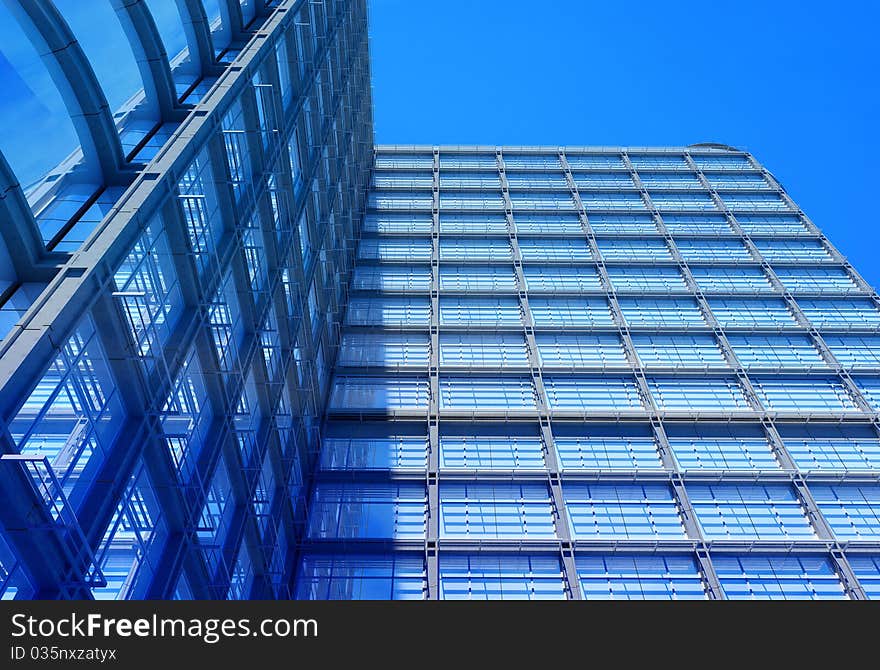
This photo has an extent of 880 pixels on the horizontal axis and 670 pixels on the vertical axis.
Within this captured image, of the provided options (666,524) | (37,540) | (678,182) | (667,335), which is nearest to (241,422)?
(37,540)

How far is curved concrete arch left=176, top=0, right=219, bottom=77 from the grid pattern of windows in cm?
1185

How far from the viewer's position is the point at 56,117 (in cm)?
1077

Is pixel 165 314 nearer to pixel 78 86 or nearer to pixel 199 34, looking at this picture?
pixel 78 86

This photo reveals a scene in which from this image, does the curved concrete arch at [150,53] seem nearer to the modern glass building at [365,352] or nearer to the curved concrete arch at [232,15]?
the modern glass building at [365,352]

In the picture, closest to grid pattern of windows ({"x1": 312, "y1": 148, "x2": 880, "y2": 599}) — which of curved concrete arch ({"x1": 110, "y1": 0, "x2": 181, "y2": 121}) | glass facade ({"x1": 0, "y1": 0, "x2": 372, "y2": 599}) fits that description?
Result: glass facade ({"x1": 0, "y1": 0, "x2": 372, "y2": 599})

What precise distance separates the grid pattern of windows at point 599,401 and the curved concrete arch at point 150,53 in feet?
39.7

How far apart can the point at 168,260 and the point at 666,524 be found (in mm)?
15510

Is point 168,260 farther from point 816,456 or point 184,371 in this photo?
point 816,456

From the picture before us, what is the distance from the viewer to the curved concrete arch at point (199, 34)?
1503 cm

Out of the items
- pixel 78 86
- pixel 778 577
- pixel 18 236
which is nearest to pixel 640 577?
pixel 778 577

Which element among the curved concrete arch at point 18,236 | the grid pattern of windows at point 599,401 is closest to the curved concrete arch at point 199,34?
the curved concrete arch at point 18,236

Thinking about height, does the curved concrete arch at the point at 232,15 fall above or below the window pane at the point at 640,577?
above

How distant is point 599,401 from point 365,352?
27.8 feet

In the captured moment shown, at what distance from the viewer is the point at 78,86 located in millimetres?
10891
